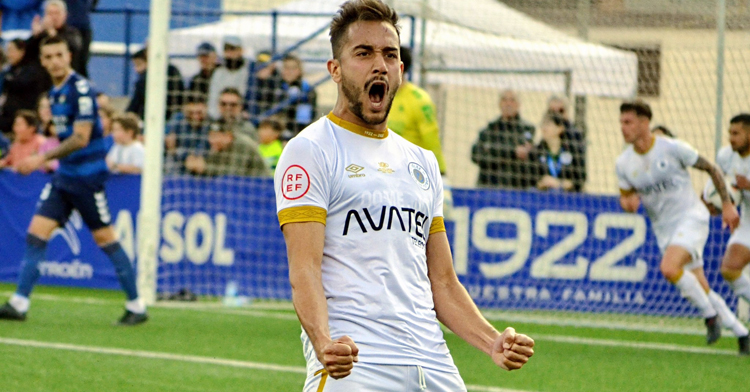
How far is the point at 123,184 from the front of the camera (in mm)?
12641

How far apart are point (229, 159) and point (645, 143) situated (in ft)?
16.1

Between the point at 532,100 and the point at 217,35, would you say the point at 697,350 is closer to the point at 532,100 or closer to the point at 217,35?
the point at 532,100

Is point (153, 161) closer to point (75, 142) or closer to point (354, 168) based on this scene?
point (75, 142)

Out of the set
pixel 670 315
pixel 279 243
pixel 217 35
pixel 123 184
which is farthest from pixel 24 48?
pixel 670 315

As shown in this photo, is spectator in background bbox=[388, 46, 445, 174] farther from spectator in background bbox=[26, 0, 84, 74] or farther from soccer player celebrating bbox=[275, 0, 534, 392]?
spectator in background bbox=[26, 0, 84, 74]

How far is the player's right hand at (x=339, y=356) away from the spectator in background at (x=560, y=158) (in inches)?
380

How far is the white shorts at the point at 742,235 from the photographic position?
31.7 ft

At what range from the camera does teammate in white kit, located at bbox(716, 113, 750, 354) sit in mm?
9625

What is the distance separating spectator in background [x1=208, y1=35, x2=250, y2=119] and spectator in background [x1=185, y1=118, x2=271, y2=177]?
42.4 inches

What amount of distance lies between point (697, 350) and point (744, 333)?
0.43m

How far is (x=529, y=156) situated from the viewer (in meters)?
12.7

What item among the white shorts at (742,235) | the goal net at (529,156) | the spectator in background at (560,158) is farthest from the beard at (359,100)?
the spectator in background at (560,158)

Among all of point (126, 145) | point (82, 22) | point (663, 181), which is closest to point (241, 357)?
point (663, 181)

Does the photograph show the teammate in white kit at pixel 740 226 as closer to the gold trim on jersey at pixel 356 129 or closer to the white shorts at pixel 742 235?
the white shorts at pixel 742 235
